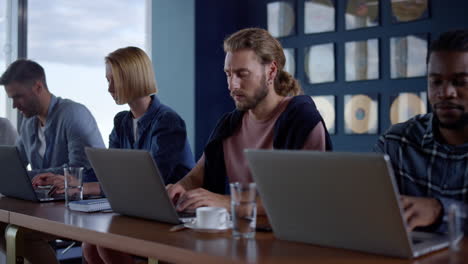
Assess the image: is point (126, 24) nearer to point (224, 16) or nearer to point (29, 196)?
point (224, 16)

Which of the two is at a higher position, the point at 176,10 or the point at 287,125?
the point at 176,10

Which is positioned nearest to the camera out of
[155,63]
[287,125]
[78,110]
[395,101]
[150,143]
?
[287,125]

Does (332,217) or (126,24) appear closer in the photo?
(332,217)

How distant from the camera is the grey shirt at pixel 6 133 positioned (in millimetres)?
3762

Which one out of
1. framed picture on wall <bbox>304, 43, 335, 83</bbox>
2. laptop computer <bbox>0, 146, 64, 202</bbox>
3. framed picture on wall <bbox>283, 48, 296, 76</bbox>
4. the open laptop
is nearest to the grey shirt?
laptop computer <bbox>0, 146, 64, 202</bbox>

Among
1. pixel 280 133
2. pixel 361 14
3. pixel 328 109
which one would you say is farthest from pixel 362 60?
pixel 280 133

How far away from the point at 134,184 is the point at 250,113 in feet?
2.67

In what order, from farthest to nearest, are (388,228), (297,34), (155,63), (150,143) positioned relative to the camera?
(155,63)
(297,34)
(150,143)
(388,228)

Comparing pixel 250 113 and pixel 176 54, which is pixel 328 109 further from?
pixel 250 113

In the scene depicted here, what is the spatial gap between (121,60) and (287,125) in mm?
913

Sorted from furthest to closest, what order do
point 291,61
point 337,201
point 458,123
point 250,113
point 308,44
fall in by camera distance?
1. point 291,61
2. point 308,44
3. point 250,113
4. point 458,123
5. point 337,201

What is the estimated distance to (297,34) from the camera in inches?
166

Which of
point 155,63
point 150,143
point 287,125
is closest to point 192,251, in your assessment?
point 287,125

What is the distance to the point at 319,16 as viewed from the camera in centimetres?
409
